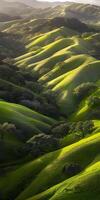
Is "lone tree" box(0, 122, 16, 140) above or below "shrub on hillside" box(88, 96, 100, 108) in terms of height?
below

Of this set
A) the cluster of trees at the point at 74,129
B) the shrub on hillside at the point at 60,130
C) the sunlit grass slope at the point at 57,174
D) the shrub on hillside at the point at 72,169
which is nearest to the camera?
the sunlit grass slope at the point at 57,174

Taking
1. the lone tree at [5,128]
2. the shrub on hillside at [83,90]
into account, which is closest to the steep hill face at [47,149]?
the lone tree at [5,128]

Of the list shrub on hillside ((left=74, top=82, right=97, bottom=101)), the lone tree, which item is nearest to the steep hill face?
the lone tree

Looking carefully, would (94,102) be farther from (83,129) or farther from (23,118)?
(83,129)

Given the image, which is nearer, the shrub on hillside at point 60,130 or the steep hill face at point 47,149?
the steep hill face at point 47,149

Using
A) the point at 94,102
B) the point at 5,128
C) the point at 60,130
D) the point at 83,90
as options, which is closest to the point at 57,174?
the point at 5,128

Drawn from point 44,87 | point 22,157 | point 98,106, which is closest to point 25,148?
point 22,157

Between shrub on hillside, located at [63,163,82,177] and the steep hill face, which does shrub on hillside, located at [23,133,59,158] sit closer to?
the steep hill face

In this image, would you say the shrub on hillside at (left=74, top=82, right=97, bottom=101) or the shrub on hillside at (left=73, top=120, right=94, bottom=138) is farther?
the shrub on hillside at (left=74, top=82, right=97, bottom=101)

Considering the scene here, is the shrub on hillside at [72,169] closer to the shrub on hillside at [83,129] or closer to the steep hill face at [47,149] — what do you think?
the steep hill face at [47,149]

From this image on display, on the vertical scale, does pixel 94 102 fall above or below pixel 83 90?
below

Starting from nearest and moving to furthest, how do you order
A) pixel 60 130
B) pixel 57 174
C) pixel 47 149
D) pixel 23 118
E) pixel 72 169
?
1. pixel 72 169
2. pixel 57 174
3. pixel 47 149
4. pixel 60 130
5. pixel 23 118
